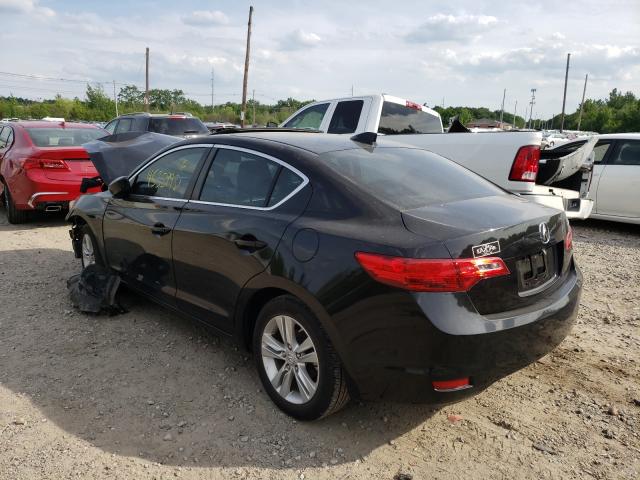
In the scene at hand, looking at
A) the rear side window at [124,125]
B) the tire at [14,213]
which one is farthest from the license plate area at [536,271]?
the rear side window at [124,125]

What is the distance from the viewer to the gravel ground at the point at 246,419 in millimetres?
2625

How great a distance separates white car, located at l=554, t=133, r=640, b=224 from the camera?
8.14 metres

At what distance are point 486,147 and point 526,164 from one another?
0.65m

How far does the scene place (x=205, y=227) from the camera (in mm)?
3424

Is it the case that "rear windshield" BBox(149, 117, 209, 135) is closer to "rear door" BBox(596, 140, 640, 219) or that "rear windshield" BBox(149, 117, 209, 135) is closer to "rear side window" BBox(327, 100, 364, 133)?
"rear side window" BBox(327, 100, 364, 133)

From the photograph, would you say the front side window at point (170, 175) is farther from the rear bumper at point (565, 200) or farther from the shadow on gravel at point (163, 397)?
the rear bumper at point (565, 200)

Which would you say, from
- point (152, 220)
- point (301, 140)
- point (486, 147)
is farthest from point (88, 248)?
point (486, 147)

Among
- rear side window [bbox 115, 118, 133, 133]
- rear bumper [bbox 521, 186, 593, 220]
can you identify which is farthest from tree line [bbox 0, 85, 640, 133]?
rear bumper [bbox 521, 186, 593, 220]

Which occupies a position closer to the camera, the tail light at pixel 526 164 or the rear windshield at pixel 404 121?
the tail light at pixel 526 164

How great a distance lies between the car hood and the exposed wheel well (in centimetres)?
308

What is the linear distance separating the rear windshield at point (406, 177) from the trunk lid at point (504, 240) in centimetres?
14

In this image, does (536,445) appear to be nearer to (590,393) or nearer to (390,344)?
(590,393)

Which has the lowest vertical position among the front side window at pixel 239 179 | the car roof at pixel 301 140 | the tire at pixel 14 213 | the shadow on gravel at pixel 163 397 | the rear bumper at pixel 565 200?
the shadow on gravel at pixel 163 397

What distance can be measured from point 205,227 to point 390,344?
61.8 inches
